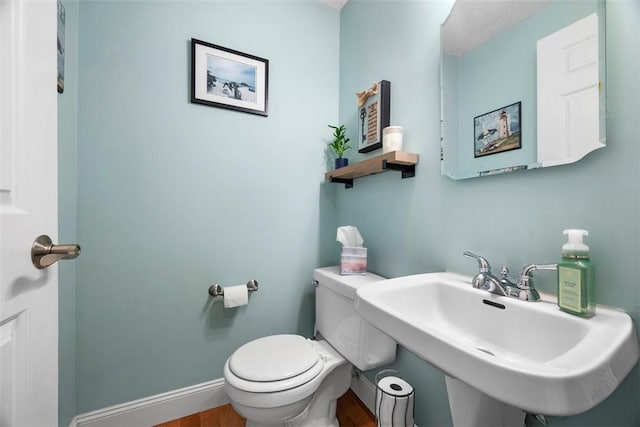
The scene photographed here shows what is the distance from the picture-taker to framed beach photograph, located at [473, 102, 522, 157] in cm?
78

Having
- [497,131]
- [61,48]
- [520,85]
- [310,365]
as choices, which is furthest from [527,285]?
[61,48]

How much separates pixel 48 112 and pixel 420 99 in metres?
1.16

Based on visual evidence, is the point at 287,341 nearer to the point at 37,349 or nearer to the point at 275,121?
the point at 37,349

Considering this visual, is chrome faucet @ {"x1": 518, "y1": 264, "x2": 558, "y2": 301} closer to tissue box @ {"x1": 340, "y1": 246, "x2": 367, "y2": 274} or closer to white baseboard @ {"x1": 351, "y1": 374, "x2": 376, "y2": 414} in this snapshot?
tissue box @ {"x1": 340, "y1": 246, "x2": 367, "y2": 274}

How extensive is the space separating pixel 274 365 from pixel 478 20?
1.47m

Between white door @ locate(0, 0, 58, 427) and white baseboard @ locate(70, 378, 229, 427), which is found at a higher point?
white door @ locate(0, 0, 58, 427)

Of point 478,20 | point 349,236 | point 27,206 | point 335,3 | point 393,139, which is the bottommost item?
point 349,236

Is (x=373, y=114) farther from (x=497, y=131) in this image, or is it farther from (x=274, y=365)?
(x=274, y=365)

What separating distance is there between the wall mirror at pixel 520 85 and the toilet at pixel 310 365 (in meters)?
0.72

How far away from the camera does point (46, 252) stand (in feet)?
1.41

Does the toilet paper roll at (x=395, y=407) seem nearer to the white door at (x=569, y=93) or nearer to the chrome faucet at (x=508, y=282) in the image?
the chrome faucet at (x=508, y=282)

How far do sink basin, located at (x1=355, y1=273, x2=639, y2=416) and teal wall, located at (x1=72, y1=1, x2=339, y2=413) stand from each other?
0.85 metres

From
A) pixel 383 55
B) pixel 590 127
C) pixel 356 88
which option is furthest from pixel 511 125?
pixel 356 88

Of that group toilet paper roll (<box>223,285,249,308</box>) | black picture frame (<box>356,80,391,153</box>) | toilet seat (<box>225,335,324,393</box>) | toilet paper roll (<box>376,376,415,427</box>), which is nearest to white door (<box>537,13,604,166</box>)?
black picture frame (<box>356,80,391,153</box>)
